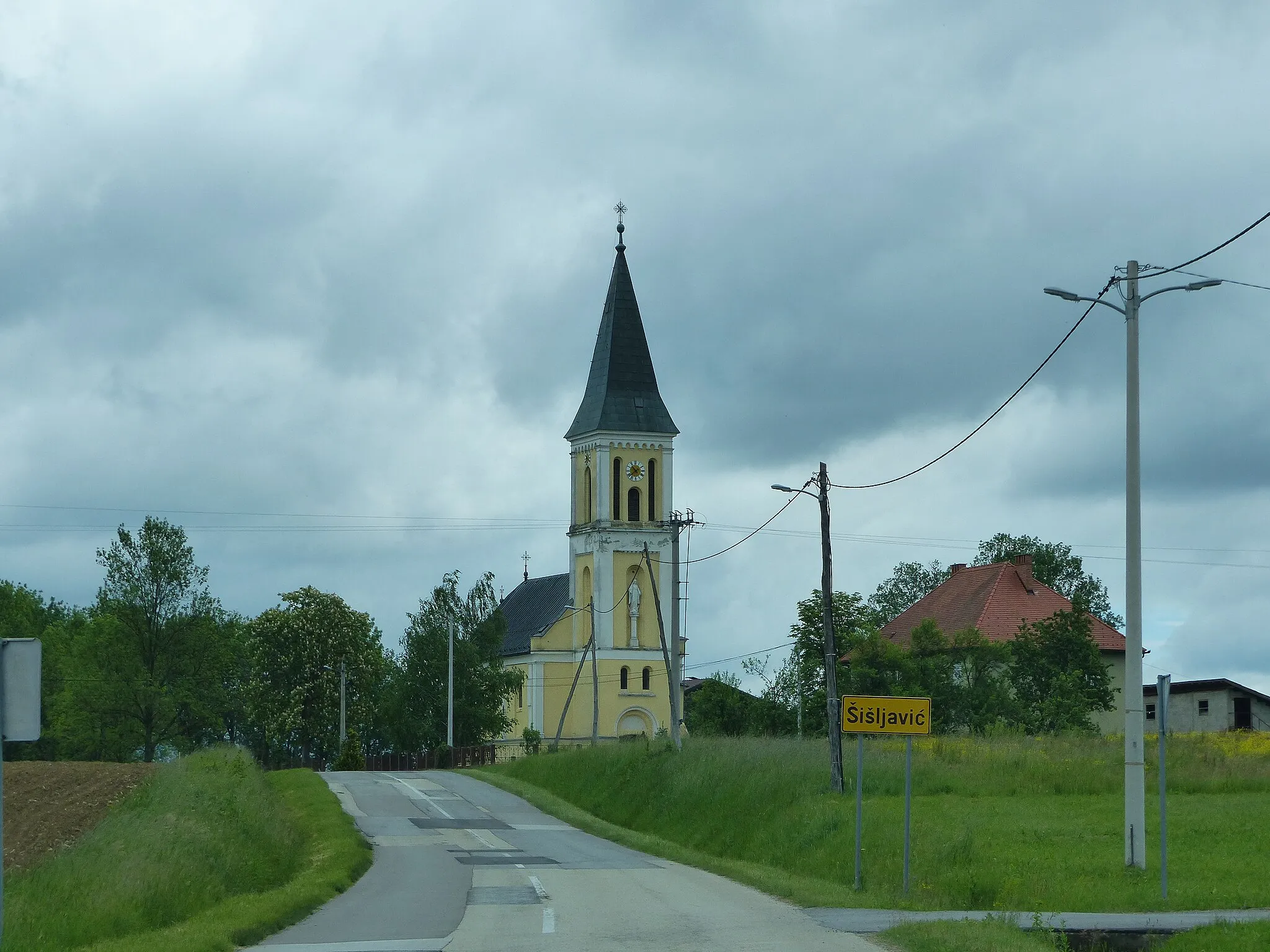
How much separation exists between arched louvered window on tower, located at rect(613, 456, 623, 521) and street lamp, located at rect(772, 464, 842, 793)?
216ft

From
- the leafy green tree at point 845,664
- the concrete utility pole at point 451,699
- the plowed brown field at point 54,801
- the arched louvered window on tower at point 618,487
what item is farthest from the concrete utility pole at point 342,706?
the plowed brown field at point 54,801

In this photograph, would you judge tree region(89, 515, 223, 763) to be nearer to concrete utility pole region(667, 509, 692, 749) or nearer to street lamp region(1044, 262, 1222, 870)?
concrete utility pole region(667, 509, 692, 749)

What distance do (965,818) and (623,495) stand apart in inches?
2825

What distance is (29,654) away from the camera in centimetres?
1288

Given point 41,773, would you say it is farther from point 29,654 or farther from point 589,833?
point 29,654

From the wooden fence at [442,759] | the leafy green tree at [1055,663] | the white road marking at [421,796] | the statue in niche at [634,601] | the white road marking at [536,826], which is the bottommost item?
Result: the wooden fence at [442,759]

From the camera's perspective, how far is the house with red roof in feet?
241

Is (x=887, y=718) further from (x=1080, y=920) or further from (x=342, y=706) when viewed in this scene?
(x=342, y=706)

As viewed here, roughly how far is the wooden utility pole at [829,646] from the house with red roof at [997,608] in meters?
41.3

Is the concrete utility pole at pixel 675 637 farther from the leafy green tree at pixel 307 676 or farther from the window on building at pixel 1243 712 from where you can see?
the leafy green tree at pixel 307 676

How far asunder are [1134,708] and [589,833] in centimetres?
1744

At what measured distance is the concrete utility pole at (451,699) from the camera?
79625 millimetres

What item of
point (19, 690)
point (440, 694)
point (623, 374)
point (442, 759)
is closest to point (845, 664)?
point (442, 759)

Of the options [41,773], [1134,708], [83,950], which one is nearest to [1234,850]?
[1134,708]
